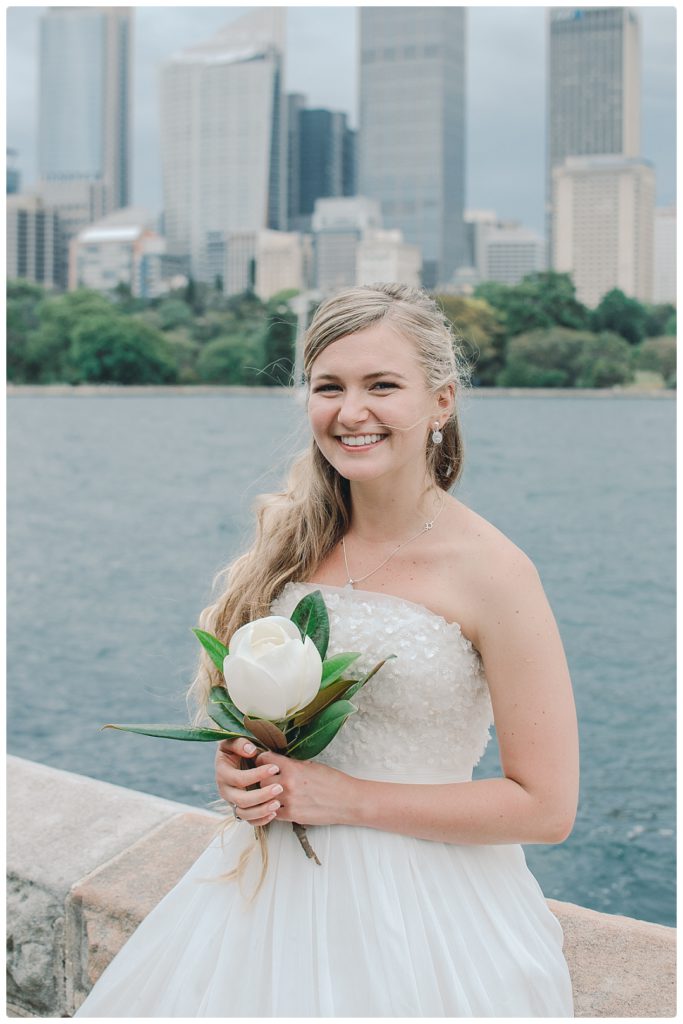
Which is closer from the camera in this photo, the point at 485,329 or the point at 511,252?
the point at 485,329

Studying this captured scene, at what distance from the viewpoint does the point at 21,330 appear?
2589 inches

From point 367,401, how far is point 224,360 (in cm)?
6347

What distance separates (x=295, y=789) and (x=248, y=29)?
14234cm

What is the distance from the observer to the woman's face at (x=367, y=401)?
1607 millimetres

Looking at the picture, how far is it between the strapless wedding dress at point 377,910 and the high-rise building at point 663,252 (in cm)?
8751

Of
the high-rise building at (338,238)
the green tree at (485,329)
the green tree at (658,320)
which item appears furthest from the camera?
the high-rise building at (338,238)

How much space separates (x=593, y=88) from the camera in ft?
392

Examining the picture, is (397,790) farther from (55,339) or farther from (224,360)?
(55,339)

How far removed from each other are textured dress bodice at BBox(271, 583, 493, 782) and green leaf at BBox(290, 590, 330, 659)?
0.07 m

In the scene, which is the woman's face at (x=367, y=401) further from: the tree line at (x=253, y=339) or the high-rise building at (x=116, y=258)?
the high-rise building at (x=116, y=258)

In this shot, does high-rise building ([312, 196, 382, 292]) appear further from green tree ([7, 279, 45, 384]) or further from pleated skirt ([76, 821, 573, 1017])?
pleated skirt ([76, 821, 573, 1017])

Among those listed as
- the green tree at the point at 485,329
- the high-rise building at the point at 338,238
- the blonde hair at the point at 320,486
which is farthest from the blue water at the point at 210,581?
the high-rise building at the point at 338,238

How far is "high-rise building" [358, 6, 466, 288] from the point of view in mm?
121750

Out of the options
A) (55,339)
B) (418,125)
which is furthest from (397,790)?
(418,125)
